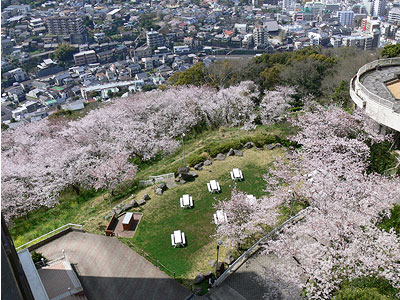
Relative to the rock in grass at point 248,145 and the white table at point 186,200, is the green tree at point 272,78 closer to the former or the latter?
the rock in grass at point 248,145

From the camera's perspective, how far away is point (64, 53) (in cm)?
11962

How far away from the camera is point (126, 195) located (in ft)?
76.4

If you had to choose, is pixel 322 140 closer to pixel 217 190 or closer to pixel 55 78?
pixel 217 190

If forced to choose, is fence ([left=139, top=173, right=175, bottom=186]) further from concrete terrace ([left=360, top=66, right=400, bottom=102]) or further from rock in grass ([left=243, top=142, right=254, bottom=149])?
concrete terrace ([left=360, top=66, right=400, bottom=102])

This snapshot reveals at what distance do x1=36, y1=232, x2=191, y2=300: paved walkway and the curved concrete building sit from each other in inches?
607

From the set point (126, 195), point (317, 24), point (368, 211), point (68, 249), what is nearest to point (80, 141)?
point (126, 195)

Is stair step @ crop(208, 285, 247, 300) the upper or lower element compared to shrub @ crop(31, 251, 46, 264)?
lower

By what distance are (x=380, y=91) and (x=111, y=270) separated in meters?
20.8

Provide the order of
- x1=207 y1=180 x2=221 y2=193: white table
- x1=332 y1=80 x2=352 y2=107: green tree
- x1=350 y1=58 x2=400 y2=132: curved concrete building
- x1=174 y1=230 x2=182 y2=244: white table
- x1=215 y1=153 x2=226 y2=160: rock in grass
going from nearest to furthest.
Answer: x1=174 y1=230 x2=182 y2=244: white table < x1=350 y1=58 x2=400 y2=132: curved concrete building < x1=207 y1=180 x2=221 y2=193: white table < x1=215 y1=153 x2=226 y2=160: rock in grass < x1=332 y1=80 x2=352 y2=107: green tree

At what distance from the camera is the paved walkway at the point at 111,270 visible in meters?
15.4

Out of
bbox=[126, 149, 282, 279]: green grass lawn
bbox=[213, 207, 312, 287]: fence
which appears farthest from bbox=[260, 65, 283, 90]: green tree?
bbox=[213, 207, 312, 287]: fence

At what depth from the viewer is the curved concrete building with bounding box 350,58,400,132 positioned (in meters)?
20.9

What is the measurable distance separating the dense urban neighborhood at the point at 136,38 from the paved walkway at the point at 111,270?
69109mm

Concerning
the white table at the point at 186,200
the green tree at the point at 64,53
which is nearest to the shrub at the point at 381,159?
the white table at the point at 186,200
